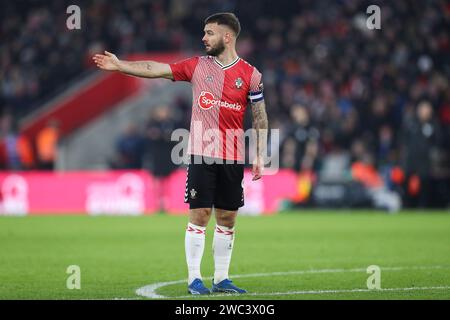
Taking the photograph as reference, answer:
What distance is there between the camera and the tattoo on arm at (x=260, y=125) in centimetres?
929

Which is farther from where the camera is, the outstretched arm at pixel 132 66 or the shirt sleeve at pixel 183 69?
the shirt sleeve at pixel 183 69

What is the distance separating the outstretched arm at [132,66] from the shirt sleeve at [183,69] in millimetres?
62

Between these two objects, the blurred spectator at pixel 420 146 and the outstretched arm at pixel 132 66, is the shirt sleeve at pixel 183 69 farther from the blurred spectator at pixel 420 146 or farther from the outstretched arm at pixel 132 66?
the blurred spectator at pixel 420 146

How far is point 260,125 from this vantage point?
9.29m

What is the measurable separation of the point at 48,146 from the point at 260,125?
18037 millimetres

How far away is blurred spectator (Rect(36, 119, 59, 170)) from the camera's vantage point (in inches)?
1044
